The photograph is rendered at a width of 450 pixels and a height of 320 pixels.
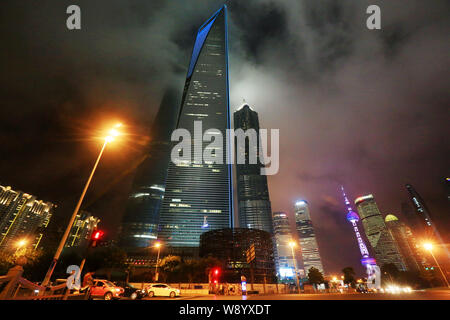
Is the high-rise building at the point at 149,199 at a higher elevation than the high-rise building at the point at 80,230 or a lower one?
higher

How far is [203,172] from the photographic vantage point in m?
144

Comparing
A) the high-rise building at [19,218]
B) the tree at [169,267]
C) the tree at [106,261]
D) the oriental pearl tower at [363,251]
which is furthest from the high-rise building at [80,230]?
the oriental pearl tower at [363,251]

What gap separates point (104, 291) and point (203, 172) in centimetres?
12953

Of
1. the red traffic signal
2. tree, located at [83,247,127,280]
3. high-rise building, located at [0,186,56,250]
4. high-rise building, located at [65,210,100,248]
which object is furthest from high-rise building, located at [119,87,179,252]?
the red traffic signal

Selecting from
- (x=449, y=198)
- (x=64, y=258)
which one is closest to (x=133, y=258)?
(x=64, y=258)

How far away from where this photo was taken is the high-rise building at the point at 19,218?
9531cm

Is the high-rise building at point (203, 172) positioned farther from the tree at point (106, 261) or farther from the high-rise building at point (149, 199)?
the tree at point (106, 261)

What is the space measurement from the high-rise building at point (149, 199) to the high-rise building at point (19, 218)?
73827 mm

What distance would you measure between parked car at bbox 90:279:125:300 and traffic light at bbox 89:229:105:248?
343 inches

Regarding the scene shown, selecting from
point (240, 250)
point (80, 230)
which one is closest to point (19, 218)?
point (80, 230)

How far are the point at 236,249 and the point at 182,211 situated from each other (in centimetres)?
4855
